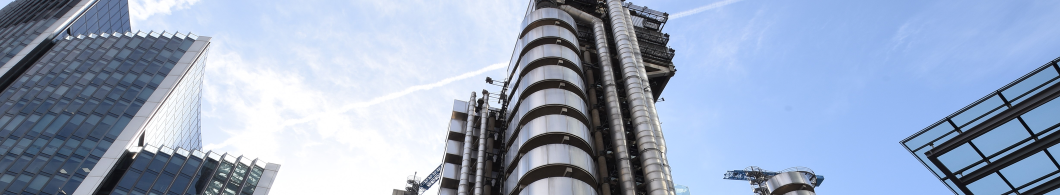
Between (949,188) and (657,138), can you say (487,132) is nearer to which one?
(657,138)

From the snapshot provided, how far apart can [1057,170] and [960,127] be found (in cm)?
314

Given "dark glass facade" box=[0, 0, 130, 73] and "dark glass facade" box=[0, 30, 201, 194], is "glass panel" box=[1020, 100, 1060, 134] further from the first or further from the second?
"dark glass facade" box=[0, 0, 130, 73]

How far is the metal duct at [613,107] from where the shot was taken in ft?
121

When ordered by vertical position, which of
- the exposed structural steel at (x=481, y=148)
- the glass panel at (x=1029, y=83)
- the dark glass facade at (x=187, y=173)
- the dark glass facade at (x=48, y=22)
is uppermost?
the dark glass facade at (x=48, y=22)

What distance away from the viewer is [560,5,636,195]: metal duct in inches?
1448

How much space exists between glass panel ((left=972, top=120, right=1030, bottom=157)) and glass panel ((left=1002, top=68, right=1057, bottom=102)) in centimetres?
87

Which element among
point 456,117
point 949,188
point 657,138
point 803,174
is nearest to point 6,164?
point 456,117

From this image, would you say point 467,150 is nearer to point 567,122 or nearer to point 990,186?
point 567,122

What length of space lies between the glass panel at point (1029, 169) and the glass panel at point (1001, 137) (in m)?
0.65

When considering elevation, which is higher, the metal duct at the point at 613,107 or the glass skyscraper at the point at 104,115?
the glass skyscraper at the point at 104,115

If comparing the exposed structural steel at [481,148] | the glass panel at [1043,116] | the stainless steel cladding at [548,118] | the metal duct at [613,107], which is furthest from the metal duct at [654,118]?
the glass panel at [1043,116]

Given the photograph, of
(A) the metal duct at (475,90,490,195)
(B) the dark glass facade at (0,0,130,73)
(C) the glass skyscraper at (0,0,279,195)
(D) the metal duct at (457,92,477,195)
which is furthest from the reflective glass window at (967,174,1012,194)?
(B) the dark glass facade at (0,0,130,73)

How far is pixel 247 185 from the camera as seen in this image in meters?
81.3

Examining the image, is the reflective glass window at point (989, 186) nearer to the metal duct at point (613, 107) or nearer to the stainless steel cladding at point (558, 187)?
the metal duct at point (613, 107)
